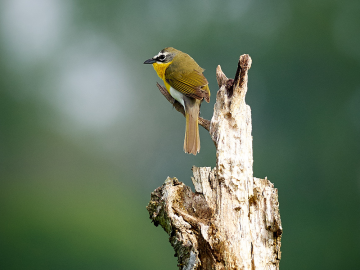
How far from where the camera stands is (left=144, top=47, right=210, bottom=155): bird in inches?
115

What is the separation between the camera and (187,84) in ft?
10.8

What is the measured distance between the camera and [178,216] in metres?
2.15

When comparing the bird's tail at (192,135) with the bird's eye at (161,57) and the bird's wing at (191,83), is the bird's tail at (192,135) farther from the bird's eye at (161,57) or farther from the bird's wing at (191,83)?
the bird's eye at (161,57)

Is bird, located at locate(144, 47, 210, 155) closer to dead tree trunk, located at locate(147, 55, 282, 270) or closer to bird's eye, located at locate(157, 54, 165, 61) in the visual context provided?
bird's eye, located at locate(157, 54, 165, 61)

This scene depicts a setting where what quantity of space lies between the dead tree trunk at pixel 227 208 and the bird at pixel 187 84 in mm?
455

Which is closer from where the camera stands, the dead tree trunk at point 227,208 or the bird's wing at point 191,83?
the dead tree trunk at point 227,208

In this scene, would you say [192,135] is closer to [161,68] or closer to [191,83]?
[191,83]

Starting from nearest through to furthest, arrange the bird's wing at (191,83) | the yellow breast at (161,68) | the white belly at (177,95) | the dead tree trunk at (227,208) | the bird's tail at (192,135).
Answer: the dead tree trunk at (227,208), the bird's tail at (192,135), the bird's wing at (191,83), the white belly at (177,95), the yellow breast at (161,68)

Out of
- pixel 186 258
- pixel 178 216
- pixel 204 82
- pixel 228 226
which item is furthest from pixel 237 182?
pixel 204 82

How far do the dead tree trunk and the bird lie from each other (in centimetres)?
45

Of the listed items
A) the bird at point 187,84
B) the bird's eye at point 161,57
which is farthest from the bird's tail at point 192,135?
the bird's eye at point 161,57

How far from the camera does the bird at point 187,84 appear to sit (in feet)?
9.61

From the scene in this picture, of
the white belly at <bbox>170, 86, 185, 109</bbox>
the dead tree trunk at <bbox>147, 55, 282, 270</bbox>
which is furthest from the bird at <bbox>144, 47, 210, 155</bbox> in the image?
the dead tree trunk at <bbox>147, 55, 282, 270</bbox>

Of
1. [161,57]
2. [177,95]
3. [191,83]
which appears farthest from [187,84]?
[161,57]
